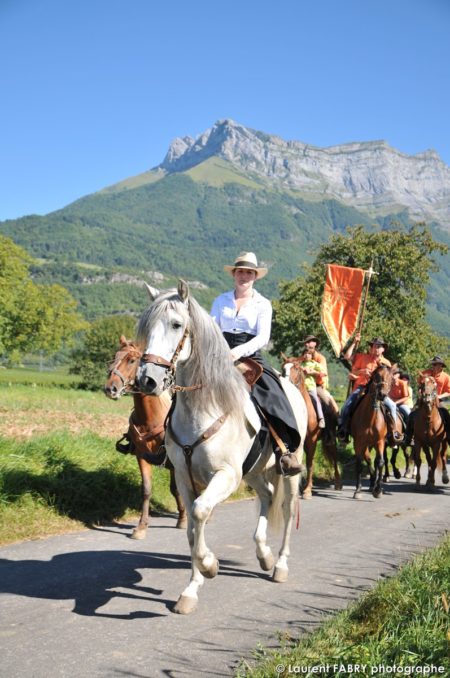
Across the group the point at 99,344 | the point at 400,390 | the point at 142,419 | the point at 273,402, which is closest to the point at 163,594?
the point at 273,402

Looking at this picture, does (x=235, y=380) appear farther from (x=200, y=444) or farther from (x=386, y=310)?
(x=386, y=310)

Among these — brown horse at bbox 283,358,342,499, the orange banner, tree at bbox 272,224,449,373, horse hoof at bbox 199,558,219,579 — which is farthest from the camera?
tree at bbox 272,224,449,373

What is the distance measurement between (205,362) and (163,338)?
549 millimetres

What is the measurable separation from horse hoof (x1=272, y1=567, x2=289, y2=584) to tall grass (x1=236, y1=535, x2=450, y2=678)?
3.73ft

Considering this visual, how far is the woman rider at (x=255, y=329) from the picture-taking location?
641 cm

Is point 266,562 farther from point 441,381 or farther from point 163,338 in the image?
point 441,381

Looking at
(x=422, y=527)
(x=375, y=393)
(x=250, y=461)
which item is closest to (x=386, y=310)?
(x=375, y=393)

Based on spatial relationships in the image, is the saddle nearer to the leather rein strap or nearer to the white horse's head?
the leather rein strap

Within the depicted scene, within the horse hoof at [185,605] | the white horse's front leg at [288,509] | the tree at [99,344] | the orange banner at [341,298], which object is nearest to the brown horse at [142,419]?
Answer: the white horse's front leg at [288,509]

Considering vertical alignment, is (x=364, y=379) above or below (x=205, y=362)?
above

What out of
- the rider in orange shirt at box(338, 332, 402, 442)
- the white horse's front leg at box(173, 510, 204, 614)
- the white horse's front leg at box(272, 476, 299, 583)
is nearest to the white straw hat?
the white horse's front leg at box(272, 476, 299, 583)

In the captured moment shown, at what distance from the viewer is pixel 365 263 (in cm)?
4081

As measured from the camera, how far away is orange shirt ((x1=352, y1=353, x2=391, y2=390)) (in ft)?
45.5

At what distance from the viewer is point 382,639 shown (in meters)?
4.04
